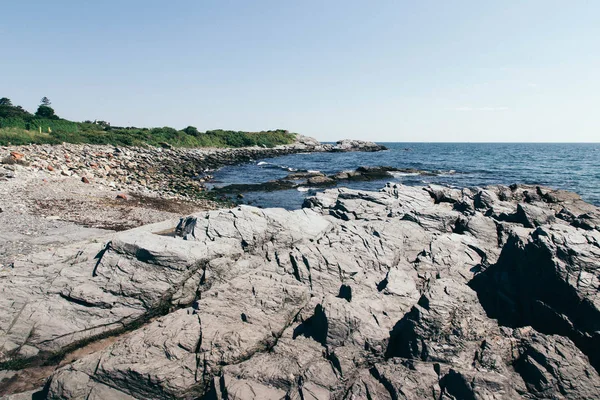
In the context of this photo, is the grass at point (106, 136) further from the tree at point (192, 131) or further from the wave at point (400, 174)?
the wave at point (400, 174)

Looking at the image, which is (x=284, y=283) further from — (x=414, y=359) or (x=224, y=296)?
(x=414, y=359)

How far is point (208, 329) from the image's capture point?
8.50 meters

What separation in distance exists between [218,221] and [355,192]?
39.3 ft

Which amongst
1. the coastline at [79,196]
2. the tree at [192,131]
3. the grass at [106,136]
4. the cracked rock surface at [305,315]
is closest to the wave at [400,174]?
the coastline at [79,196]

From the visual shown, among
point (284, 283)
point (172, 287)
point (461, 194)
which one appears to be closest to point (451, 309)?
point (284, 283)

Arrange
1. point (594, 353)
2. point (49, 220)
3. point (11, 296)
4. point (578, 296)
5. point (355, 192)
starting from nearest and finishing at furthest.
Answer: point (594, 353) < point (578, 296) < point (11, 296) < point (49, 220) < point (355, 192)

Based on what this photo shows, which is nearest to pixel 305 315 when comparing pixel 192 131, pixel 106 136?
pixel 106 136

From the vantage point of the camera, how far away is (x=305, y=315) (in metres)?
9.59

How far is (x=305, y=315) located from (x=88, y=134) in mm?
61493

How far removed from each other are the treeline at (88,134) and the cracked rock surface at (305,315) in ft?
125

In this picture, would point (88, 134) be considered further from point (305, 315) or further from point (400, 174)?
point (305, 315)

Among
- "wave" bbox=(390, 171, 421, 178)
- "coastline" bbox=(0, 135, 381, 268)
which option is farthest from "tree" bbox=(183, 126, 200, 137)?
"wave" bbox=(390, 171, 421, 178)

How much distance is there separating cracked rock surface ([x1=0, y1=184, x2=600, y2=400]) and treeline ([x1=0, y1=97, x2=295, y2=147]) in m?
38.1

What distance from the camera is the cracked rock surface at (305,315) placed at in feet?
23.6
